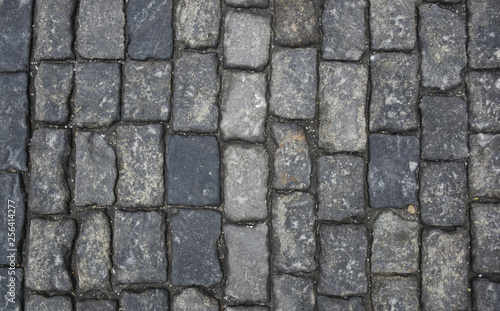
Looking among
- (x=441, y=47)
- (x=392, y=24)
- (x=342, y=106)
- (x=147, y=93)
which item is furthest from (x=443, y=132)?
(x=147, y=93)

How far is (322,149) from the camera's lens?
245cm

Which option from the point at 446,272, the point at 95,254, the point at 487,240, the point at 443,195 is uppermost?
the point at 443,195

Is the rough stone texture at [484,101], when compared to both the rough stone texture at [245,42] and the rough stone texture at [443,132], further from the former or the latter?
the rough stone texture at [245,42]

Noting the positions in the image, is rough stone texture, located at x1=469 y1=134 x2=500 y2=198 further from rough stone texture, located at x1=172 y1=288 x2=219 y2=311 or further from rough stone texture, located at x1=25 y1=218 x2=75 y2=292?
rough stone texture, located at x1=25 y1=218 x2=75 y2=292

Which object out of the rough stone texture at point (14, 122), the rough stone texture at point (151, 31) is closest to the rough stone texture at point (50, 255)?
the rough stone texture at point (14, 122)

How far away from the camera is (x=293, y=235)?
2.43 meters

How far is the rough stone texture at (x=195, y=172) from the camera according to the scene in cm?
244

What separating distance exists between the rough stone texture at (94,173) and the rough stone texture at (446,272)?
2348 millimetres

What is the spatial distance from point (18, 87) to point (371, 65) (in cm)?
260

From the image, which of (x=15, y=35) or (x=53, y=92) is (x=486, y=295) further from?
(x=15, y=35)

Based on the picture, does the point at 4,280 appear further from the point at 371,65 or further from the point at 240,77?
the point at 371,65

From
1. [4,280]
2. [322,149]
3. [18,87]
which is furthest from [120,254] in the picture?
[322,149]

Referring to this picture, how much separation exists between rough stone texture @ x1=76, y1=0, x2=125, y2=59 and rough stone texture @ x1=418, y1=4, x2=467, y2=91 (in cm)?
220

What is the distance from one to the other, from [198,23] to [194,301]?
2013 mm
